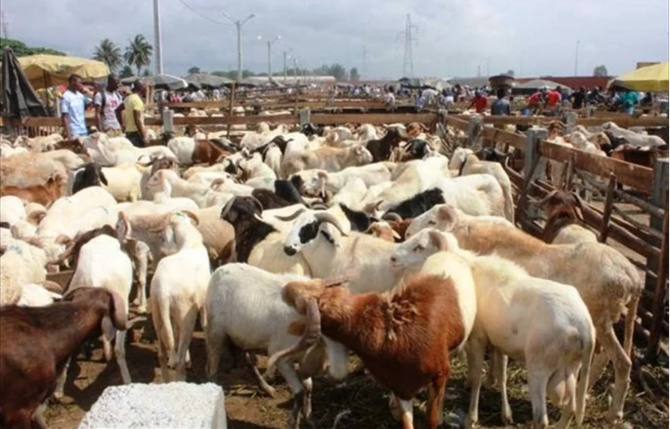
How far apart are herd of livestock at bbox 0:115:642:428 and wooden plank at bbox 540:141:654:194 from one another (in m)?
0.66

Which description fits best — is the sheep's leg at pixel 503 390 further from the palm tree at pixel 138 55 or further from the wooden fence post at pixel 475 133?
the palm tree at pixel 138 55

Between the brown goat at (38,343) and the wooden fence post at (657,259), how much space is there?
451 cm

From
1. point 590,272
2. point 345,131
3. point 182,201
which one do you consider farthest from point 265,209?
point 345,131

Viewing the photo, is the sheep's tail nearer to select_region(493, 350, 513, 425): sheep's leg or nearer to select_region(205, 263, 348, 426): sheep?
select_region(493, 350, 513, 425): sheep's leg

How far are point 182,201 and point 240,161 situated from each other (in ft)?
11.3

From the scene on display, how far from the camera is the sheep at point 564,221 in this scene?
5812 millimetres

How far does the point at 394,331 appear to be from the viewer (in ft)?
13.3

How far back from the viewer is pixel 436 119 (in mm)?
16656

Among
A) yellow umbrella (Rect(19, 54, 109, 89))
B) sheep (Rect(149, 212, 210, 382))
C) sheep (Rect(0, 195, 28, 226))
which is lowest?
sheep (Rect(149, 212, 210, 382))

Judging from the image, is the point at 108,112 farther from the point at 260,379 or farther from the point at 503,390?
the point at 503,390

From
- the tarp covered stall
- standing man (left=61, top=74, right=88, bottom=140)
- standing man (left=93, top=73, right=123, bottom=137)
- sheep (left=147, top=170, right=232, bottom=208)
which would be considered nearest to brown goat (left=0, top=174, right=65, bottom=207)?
sheep (left=147, top=170, right=232, bottom=208)

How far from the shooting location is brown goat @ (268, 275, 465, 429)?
13.2 feet

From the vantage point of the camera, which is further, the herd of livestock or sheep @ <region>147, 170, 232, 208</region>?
sheep @ <region>147, 170, 232, 208</region>

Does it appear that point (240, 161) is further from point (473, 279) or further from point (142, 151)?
point (473, 279)
